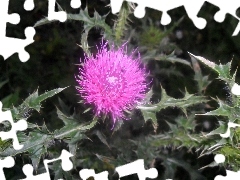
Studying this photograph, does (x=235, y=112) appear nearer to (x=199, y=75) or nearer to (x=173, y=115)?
(x=199, y=75)

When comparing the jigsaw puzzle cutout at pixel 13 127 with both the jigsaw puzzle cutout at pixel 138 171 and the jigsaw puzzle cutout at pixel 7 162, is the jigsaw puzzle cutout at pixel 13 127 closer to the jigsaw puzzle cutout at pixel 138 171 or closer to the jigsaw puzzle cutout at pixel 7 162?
the jigsaw puzzle cutout at pixel 7 162

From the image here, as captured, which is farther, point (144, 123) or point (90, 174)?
point (144, 123)

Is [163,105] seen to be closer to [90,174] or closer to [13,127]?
[90,174]

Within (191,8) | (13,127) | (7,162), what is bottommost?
(7,162)

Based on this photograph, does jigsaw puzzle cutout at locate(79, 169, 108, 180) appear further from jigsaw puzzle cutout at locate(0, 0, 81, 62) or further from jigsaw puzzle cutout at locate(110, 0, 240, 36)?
jigsaw puzzle cutout at locate(110, 0, 240, 36)

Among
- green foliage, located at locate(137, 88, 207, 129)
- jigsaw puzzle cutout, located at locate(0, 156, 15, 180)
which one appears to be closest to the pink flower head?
green foliage, located at locate(137, 88, 207, 129)

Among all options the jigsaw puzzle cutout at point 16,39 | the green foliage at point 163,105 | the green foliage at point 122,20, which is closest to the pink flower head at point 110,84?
the green foliage at point 163,105

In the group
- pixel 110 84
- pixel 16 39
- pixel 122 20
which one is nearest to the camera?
pixel 16 39

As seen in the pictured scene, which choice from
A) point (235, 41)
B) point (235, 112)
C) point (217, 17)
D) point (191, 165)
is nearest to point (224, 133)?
point (235, 112)

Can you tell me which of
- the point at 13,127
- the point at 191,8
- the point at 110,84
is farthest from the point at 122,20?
the point at 13,127
